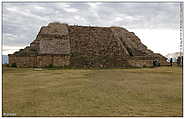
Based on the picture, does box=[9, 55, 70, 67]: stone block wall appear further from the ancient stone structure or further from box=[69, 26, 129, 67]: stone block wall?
box=[69, 26, 129, 67]: stone block wall

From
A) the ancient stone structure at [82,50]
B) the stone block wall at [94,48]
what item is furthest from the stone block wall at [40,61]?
the stone block wall at [94,48]

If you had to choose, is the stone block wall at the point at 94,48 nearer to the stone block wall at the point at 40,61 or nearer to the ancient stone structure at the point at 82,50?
the ancient stone structure at the point at 82,50

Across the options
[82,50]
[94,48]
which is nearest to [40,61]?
[82,50]

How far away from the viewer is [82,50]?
25.8 m

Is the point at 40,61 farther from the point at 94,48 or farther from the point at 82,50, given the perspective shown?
the point at 94,48

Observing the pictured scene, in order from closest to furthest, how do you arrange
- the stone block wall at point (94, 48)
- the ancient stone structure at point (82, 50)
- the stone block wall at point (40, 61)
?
the stone block wall at point (40, 61), the ancient stone structure at point (82, 50), the stone block wall at point (94, 48)

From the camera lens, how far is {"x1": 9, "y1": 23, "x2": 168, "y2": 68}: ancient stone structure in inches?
909

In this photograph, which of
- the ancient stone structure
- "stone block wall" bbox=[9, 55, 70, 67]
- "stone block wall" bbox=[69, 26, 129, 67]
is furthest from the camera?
"stone block wall" bbox=[69, 26, 129, 67]

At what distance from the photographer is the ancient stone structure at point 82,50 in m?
23.1

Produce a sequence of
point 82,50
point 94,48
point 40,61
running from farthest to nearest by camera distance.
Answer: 1. point 94,48
2. point 82,50
3. point 40,61

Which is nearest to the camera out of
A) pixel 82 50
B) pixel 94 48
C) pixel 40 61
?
pixel 40 61

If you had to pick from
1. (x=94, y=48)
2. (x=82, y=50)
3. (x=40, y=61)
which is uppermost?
(x=94, y=48)

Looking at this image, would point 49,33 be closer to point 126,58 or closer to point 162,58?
point 126,58

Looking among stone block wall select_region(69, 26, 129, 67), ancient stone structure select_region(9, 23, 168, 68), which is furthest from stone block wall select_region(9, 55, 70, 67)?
stone block wall select_region(69, 26, 129, 67)
